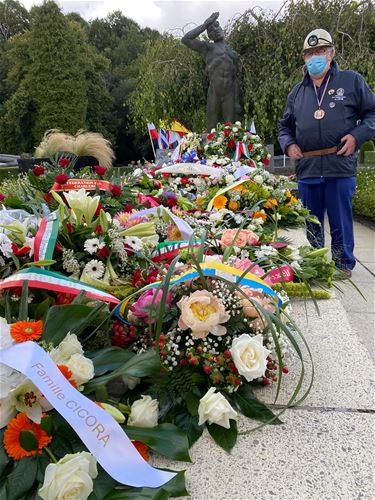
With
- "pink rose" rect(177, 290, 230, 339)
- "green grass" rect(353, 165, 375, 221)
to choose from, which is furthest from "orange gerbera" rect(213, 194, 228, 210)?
"green grass" rect(353, 165, 375, 221)

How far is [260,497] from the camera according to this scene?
0.95m

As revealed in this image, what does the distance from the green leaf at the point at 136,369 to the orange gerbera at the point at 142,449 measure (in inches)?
6.1

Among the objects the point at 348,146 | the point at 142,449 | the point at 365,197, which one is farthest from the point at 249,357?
the point at 365,197

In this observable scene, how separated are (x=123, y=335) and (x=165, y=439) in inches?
14.9

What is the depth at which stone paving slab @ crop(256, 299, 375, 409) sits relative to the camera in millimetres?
1316

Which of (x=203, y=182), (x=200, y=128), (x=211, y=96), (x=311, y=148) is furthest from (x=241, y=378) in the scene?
(x=200, y=128)

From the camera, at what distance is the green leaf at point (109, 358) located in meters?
1.23

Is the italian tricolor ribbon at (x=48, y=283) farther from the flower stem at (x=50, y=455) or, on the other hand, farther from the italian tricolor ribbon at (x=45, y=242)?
the flower stem at (x=50, y=455)

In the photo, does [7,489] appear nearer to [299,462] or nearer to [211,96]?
[299,462]

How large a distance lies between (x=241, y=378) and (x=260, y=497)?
1.28 feet

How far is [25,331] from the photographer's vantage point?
115cm

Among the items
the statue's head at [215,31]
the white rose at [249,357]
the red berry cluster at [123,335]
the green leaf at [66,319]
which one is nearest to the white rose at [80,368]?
the green leaf at [66,319]

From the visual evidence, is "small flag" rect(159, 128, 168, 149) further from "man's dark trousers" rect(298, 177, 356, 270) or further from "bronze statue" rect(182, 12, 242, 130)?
"man's dark trousers" rect(298, 177, 356, 270)

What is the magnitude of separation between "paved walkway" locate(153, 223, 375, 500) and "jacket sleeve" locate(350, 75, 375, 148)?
6.95 ft
